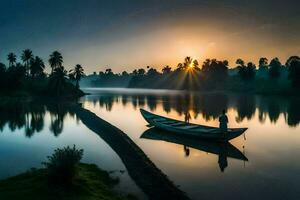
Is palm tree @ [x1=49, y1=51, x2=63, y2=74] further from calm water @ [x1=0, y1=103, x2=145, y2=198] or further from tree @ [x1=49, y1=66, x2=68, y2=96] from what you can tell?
calm water @ [x1=0, y1=103, x2=145, y2=198]

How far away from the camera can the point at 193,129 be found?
34938mm

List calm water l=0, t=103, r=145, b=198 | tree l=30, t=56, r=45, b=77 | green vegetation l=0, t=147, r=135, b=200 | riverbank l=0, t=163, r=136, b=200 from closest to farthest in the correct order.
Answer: riverbank l=0, t=163, r=136, b=200
green vegetation l=0, t=147, r=135, b=200
calm water l=0, t=103, r=145, b=198
tree l=30, t=56, r=45, b=77

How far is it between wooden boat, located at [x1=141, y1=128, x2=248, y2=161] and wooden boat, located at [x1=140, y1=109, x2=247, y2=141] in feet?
1.95

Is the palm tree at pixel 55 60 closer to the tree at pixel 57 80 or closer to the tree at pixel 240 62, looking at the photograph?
the tree at pixel 57 80

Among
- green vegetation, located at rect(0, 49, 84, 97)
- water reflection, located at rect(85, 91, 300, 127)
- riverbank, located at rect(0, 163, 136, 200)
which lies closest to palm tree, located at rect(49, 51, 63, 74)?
green vegetation, located at rect(0, 49, 84, 97)

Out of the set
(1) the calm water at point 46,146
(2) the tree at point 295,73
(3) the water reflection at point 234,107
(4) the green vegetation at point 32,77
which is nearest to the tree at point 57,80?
(4) the green vegetation at point 32,77

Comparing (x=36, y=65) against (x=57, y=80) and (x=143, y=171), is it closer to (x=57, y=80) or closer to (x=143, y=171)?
(x=57, y=80)

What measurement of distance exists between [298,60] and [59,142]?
13938cm

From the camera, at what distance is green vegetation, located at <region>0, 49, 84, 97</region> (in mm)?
110125

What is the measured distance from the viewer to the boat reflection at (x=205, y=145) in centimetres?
2645

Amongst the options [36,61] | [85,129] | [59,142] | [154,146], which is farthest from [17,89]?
[154,146]

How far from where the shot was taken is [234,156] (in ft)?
87.9

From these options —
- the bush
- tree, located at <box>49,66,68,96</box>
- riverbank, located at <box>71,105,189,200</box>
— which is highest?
tree, located at <box>49,66,68,96</box>

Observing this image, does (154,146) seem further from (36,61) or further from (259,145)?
(36,61)
